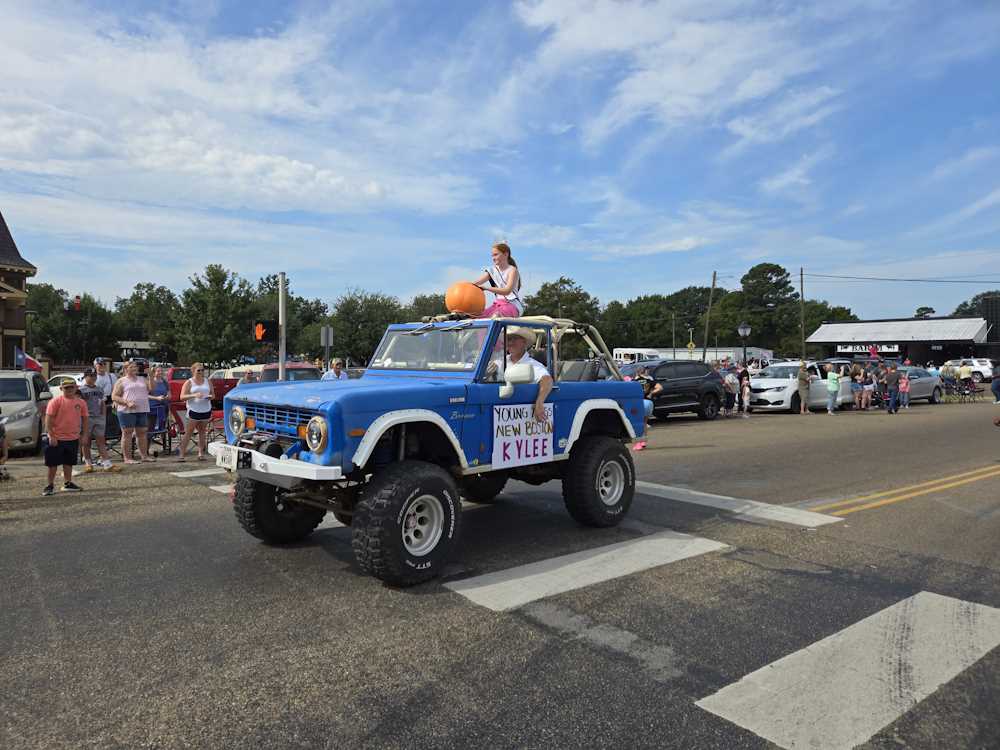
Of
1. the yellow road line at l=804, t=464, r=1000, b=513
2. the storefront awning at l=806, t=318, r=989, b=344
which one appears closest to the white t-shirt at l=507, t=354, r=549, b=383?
the yellow road line at l=804, t=464, r=1000, b=513

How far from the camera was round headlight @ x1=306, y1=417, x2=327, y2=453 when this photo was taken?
4.34 meters

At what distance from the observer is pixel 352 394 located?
441cm

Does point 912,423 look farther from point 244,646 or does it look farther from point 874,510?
point 244,646

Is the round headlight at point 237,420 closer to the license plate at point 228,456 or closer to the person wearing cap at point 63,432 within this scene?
the license plate at point 228,456

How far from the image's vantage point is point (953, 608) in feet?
14.6

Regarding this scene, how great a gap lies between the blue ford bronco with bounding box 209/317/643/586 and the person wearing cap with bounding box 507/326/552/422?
25 millimetres

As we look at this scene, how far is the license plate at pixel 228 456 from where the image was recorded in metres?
4.90

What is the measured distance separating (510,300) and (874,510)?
15.3ft

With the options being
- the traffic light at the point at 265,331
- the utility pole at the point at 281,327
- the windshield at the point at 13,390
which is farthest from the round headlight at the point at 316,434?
the windshield at the point at 13,390

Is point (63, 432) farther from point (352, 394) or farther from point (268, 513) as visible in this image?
point (352, 394)

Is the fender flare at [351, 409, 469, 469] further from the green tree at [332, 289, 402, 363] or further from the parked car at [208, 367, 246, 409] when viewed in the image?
the green tree at [332, 289, 402, 363]

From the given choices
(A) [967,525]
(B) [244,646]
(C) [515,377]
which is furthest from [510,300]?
(A) [967,525]

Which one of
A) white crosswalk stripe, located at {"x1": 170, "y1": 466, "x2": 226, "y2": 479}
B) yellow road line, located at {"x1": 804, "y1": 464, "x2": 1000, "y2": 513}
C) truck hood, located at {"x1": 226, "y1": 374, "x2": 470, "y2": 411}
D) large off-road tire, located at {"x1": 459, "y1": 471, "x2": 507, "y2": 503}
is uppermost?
truck hood, located at {"x1": 226, "y1": 374, "x2": 470, "y2": 411}

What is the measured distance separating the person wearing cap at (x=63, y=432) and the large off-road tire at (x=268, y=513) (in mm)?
4350
